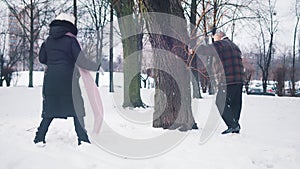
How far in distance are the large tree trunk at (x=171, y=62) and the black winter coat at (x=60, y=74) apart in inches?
50.2

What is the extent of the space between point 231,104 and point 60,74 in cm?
247

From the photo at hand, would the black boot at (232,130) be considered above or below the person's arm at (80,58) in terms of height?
below

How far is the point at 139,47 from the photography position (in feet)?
27.1

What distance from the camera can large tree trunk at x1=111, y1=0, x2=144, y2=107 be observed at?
24.8 feet

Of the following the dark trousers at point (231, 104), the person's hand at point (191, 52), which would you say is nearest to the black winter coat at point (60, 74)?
the person's hand at point (191, 52)

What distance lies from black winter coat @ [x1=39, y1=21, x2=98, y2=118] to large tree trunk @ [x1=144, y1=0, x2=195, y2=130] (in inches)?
50.2

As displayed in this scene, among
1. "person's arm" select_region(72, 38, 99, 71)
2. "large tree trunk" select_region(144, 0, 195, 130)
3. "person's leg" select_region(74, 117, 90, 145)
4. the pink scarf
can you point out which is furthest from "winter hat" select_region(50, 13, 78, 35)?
"large tree trunk" select_region(144, 0, 195, 130)

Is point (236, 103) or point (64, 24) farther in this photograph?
point (236, 103)

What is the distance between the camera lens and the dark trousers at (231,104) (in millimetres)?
3752

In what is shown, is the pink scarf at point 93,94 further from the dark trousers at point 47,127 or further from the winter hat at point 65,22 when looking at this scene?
the winter hat at point 65,22

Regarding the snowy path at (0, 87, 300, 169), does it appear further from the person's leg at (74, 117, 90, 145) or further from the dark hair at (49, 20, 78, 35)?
the dark hair at (49, 20, 78, 35)

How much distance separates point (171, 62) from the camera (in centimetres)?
381

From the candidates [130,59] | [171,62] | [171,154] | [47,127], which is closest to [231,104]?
[171,62]

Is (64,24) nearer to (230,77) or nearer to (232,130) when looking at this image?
(230,77)
